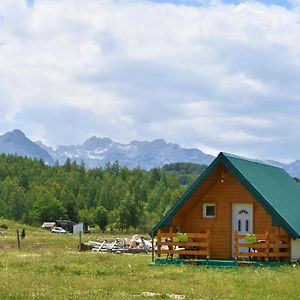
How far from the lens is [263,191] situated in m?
31.7

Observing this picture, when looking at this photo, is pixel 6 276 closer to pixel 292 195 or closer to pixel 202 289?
pixel 202 289

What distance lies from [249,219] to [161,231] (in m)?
4.54

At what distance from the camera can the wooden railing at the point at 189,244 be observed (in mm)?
31484

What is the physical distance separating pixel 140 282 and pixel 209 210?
11999 millimetres

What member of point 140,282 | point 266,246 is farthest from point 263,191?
point 140,282

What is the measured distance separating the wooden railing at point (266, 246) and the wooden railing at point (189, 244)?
1.51 metres

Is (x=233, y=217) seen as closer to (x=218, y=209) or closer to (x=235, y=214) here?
(x=235, y=214)

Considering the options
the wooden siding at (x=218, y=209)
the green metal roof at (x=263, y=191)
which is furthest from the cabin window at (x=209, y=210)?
the green metal roof at (x=263, y=191)

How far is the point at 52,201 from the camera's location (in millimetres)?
164875

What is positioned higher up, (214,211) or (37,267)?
(214,211)

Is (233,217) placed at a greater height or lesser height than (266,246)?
greater

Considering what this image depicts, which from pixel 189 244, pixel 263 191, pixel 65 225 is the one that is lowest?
pixel 65 225

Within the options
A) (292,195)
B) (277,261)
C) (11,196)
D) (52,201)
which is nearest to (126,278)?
(277,261)

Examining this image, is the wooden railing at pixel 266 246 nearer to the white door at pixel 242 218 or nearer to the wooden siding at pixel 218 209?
the white door at pixel 242 218
